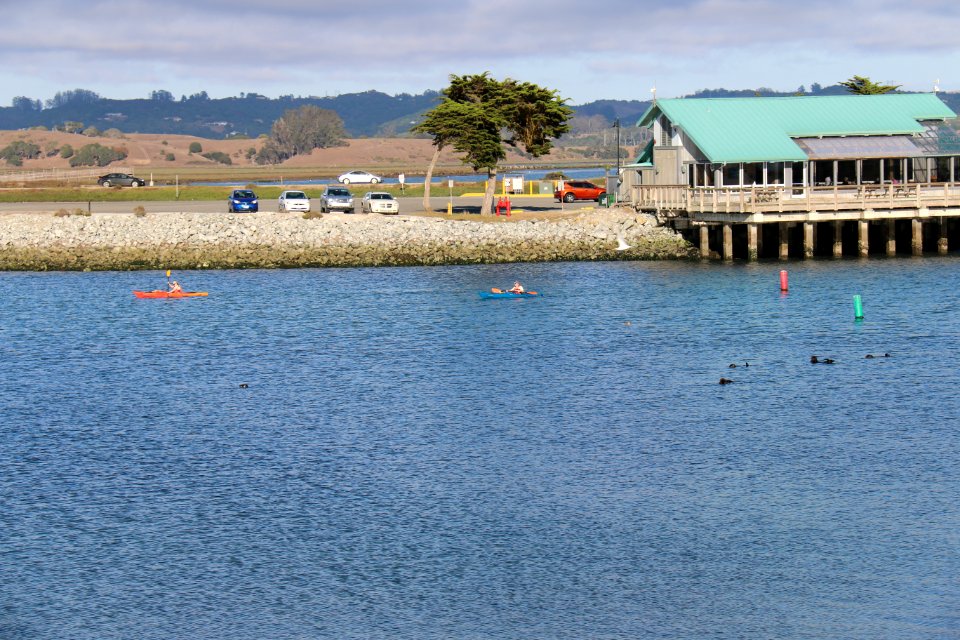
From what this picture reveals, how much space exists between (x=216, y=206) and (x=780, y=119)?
4077 centimetres

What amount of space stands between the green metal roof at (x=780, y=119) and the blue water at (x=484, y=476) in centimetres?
1902

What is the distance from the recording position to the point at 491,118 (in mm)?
79938

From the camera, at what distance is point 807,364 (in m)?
42.3

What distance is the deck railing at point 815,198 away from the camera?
67750mm

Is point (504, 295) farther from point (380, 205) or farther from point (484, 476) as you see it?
point (484, 476)

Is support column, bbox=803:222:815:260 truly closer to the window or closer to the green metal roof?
the green metal roof

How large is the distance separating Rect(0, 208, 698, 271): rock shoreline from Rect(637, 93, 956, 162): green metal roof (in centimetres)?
584

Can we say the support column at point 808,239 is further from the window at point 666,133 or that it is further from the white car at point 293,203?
the white car at point 293,203

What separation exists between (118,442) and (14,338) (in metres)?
20.0

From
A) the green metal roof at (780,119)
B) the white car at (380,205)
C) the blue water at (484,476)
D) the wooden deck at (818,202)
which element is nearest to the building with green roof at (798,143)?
the green metal roof at (780,119)

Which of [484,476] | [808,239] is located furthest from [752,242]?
[484,476]

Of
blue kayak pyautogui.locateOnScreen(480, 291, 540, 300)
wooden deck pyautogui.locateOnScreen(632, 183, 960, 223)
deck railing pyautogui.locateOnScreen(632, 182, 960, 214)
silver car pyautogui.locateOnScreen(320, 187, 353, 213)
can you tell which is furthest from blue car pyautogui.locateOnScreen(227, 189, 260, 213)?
blue kayak pyautogui.locateOnScreen(480, 291, 540, 300)

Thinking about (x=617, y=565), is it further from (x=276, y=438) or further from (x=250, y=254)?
(x=250, y=254)

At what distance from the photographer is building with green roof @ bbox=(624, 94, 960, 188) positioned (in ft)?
236
